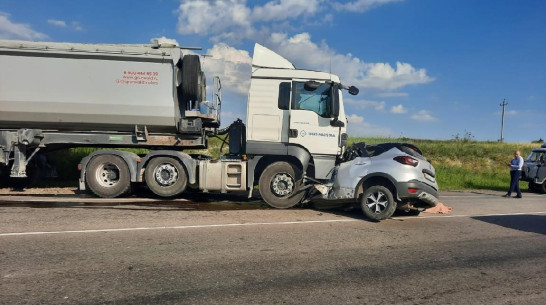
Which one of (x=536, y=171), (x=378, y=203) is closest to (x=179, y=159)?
(x=378, y=203)

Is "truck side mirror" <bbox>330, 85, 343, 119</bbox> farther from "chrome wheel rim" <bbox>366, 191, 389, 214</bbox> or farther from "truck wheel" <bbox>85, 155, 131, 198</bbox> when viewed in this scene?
"truck wheel" <bbox>85, 155, 131, 198</bbox>

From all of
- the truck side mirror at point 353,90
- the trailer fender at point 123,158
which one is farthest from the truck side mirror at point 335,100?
the trailer fender at point 123,158

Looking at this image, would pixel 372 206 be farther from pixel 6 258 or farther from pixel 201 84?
pixel 6 258

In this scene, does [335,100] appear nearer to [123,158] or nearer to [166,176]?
[166,176]

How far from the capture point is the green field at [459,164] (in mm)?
13109

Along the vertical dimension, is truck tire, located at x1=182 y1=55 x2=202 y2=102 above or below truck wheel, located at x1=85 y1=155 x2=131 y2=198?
above

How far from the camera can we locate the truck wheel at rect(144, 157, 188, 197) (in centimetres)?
930

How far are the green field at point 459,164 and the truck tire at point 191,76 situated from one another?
1.76 meters

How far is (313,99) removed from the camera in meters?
8.52

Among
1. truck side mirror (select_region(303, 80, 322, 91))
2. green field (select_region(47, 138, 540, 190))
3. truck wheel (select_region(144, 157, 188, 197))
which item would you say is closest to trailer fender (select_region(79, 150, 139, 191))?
truck wheel (select_region(144, 157, 188, 197))

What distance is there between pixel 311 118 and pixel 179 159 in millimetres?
3490

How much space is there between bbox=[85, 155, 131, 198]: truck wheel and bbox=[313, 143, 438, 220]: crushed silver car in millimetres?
5077

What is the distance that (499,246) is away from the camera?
19.0ft

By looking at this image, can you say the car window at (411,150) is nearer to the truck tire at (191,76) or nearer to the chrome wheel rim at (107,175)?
the truck tire at (191,76)
